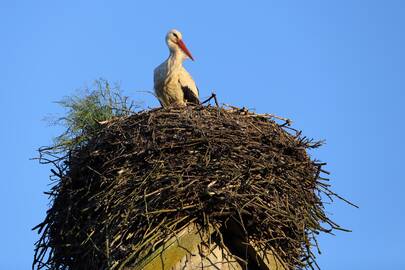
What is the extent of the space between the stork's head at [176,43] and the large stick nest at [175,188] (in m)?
2.54

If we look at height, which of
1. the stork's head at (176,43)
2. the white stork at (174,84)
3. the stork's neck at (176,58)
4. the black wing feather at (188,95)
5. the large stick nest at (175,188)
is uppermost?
the stork's head at (176,43)

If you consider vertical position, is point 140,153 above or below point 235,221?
above

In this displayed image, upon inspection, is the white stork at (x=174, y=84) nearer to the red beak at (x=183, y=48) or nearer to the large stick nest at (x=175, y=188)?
the red beak at (x=183, y=48)

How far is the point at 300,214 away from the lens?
511 centimetres

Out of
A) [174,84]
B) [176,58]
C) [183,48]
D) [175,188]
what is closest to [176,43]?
[183,48]

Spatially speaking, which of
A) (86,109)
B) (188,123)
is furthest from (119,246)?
(86,109)

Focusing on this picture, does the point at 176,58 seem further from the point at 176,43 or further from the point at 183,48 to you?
the point at 176,43

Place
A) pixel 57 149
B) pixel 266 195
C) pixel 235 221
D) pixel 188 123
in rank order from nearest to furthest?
pixel 235 221 < pixel 266 195 < pixel 188 123 < pixel 57 149

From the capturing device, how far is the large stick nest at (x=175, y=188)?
15.1ft

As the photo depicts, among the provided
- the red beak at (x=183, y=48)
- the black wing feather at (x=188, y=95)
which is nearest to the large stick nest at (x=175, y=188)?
the black wing feather at (x=188, y=95)

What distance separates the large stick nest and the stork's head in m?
2.54

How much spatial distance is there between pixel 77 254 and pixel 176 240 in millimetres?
947

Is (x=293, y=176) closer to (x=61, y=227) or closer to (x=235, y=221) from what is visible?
(x=235, y=221)

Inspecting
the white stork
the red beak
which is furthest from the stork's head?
the white stork
